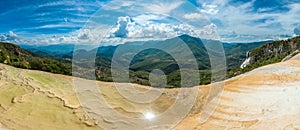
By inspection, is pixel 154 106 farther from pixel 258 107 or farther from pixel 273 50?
pixel 273 50

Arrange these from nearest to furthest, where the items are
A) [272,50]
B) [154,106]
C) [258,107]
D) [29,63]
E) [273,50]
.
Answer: [258,107]
[154,106]
[29,63]
[273,50]
[272,50]

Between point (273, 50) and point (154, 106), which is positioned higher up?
point (273, 50)

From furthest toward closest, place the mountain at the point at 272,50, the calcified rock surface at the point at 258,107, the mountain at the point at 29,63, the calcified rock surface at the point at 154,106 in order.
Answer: the mountain at the point at 272,50
the mountain at the point at 29,63
the calcified rock surface at the point at 154,106
the calcified rock surface at the point at 258,107

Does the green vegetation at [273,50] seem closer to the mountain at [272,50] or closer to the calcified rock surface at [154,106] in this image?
the mountain at [272,50]

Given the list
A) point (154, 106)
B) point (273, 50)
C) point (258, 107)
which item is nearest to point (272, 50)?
point (273, 50)

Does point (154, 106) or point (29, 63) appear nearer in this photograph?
point (154, 106)

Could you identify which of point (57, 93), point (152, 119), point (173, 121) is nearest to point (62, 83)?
point (57, 93)

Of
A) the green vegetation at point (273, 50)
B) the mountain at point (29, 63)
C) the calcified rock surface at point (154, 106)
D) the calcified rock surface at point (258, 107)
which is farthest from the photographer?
the green vegetation at point (273, 50)

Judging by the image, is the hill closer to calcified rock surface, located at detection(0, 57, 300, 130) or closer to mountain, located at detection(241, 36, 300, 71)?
mountain, located at detection(241, 36, 300, 71)

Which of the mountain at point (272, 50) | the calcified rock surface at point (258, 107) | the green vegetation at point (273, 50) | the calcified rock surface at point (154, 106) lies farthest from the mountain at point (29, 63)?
the mountain at point (272, 50)
